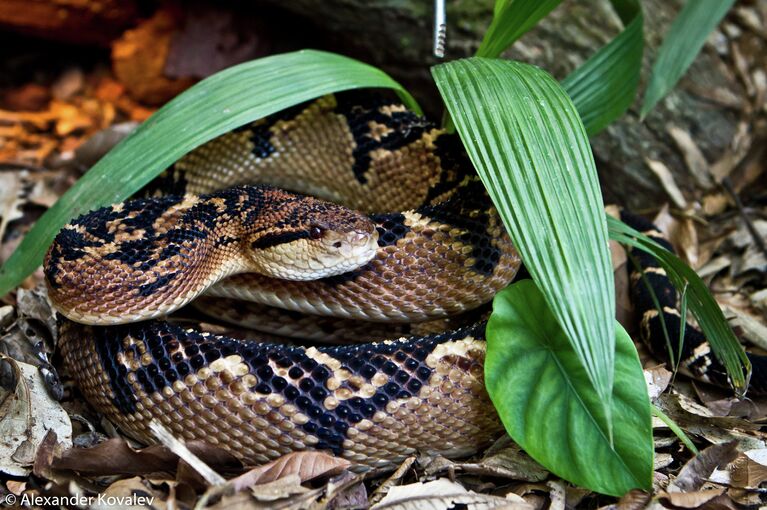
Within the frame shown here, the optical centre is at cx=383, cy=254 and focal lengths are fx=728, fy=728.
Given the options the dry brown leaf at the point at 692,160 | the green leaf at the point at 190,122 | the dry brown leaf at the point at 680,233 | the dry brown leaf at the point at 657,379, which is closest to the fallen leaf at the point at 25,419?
the green leaf at the point at 190,122

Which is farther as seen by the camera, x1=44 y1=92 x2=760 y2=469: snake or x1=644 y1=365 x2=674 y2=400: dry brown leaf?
x1=644 y1=365 x2=674 y2=400: dry brown leaf

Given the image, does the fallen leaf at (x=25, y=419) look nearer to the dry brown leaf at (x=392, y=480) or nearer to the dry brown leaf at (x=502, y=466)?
the dry brown leaf at (x=392, y=480)

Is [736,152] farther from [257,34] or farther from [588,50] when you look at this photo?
[257,34]

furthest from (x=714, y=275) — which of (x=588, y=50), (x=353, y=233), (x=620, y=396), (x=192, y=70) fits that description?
(x=192, y=70)

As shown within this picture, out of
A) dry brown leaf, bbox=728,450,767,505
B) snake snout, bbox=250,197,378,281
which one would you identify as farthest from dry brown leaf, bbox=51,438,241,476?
dry brown leaf, bbox=728,450,767,505

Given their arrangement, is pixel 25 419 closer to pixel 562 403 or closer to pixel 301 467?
pixel 301 467

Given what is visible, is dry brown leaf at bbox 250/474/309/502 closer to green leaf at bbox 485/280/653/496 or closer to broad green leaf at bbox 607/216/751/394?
green leaf at bbox 485/280/653/496
